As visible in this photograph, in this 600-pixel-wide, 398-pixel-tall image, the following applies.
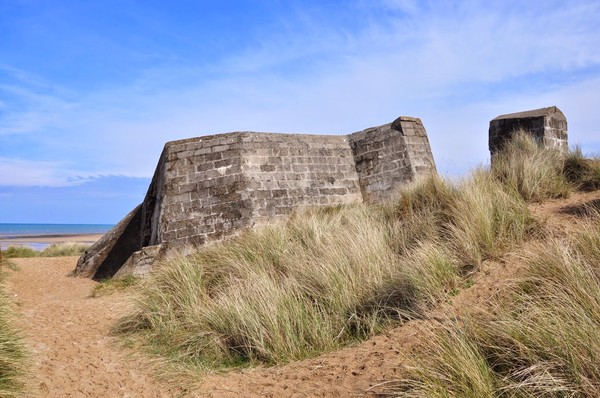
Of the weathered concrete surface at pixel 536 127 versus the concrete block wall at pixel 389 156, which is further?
the concrete block wall at pixel 389 156

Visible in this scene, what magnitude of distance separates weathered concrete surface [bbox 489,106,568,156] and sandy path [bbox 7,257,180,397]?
7716 mm

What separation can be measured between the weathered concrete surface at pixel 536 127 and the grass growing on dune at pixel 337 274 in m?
1.48

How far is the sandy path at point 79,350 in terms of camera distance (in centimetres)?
475

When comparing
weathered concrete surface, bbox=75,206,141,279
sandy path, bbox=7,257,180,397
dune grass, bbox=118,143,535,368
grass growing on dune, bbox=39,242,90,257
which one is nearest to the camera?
sandy path, bbox=7,257,180,397

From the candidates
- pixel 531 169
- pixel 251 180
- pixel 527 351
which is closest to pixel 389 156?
pixel 251 180

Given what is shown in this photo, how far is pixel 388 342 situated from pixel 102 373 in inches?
115

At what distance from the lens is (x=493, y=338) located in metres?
3.61

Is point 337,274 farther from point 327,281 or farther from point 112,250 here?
point 112,250

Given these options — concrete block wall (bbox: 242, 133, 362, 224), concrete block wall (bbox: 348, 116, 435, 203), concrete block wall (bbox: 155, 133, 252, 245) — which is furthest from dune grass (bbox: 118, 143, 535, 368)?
concrete block wall (bbox: 348, 116, 435, 203)

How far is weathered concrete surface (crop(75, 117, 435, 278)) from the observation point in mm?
10445

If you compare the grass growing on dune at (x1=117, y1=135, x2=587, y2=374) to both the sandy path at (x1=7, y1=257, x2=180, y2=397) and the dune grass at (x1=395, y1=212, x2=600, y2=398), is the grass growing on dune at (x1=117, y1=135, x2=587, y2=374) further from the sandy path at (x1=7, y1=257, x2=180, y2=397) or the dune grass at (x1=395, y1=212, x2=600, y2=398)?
the sandy path at (x1=7, y1=257, x2=180, y2=397)

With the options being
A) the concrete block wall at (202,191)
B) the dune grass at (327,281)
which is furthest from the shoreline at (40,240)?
the dune grass at (327,281)

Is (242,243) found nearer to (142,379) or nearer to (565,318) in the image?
(142,379)

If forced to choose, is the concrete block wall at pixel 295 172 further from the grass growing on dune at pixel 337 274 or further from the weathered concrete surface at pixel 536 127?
the weathered concrete surface at pixel 536 127
